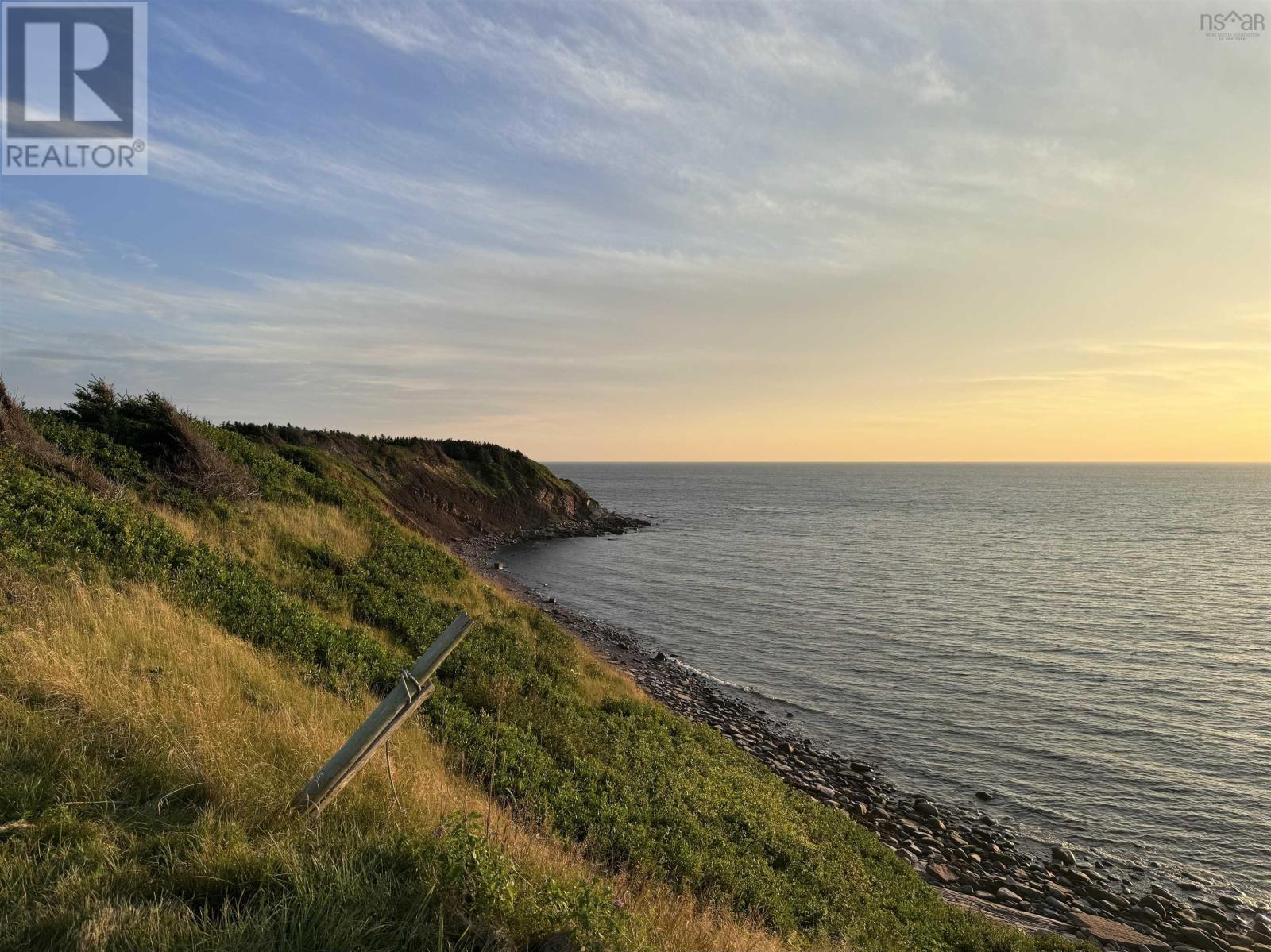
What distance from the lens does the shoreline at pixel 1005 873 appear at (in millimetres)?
13719

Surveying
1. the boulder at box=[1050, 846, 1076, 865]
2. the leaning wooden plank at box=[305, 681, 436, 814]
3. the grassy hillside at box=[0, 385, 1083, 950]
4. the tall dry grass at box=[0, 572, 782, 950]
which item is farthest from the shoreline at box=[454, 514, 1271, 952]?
the leaning wooden plank at box=[305, 681, 436, 814]

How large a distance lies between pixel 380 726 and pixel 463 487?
71.8 meters

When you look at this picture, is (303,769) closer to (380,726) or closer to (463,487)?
(380,726)

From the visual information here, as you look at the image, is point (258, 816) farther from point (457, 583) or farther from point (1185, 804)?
point (1185, 804)

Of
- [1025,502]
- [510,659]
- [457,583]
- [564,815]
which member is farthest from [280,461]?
[1025,502]

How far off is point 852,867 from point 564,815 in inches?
230

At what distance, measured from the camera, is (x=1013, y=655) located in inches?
1239

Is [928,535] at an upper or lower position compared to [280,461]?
lower

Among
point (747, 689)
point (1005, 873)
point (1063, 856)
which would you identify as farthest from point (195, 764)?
point (747, 689)

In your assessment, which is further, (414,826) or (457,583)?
(457,583)

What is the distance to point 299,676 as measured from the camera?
31.5 feet

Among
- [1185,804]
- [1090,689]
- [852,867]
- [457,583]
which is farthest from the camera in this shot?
[1090,689]

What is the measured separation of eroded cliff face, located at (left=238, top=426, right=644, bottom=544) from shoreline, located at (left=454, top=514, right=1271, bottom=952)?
110 ft

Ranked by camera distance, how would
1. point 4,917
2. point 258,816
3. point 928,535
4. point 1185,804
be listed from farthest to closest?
point 928,535, point 1185,804, point 258,816, point 4,917
